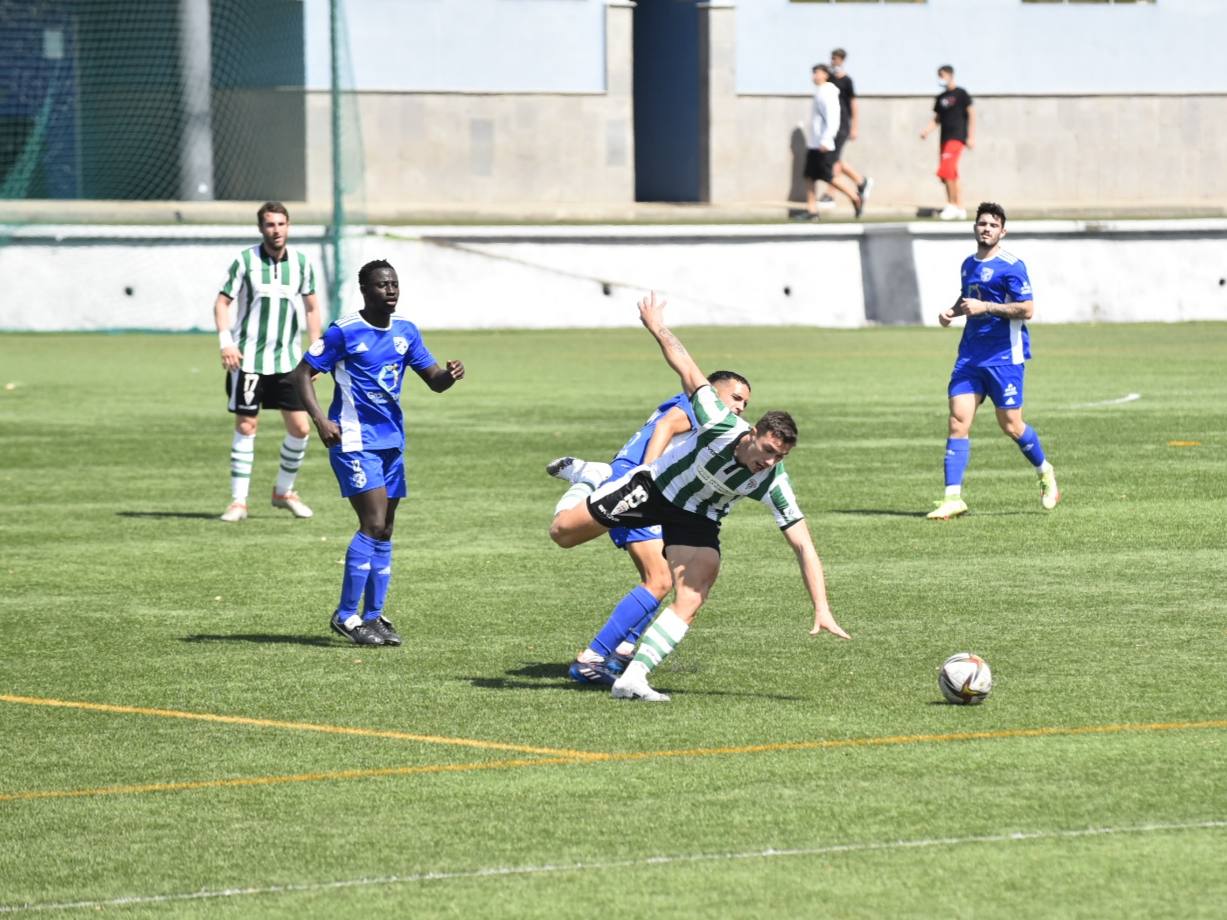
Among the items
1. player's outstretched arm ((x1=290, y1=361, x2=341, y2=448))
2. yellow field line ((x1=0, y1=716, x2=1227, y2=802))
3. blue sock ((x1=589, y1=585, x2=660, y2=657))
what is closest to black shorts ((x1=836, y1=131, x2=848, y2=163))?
player's outstretched arm ((x1=290, y1=361, x2=341, y2=448))

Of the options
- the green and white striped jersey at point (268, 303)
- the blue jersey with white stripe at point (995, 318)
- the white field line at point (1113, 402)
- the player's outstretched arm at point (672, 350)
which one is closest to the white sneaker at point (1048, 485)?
the blue jersey with white stripe at point (995, 318)

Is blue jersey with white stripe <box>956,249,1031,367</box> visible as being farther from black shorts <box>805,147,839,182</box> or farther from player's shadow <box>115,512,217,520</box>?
black shorts <box>805,147,839,182</box>

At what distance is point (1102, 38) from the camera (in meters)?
43.0

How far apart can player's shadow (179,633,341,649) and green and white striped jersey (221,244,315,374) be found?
16.4 feet

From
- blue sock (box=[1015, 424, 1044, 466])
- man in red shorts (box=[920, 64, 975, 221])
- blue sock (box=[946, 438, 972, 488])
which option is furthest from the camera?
man in red shorts (box=[920, 64, 975, 221])

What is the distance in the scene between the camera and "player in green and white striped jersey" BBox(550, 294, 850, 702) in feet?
30.8

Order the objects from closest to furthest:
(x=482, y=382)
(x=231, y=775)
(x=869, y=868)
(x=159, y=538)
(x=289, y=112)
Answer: (x=869, y=868)
(x=231, y=775)
(x=159, y=538)
(x=482, y=382)
(x=289, y=112)

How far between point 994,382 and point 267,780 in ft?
29.8

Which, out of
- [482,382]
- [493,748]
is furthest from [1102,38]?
[493,748]

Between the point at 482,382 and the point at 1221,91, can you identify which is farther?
the point at 1221,91

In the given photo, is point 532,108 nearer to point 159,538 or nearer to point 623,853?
point 159,538

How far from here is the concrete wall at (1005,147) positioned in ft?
136

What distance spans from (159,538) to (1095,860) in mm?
9391

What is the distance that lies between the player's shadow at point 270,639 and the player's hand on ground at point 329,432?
0.98 m
